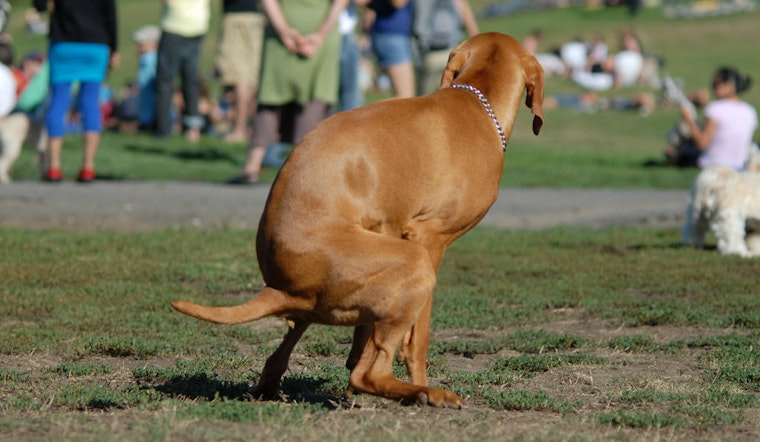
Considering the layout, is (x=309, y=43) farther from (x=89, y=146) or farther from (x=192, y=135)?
(x=192, y=135)

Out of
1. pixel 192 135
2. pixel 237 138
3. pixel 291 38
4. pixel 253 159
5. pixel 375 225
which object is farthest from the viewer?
pixel 192 135

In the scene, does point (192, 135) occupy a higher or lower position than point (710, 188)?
lower

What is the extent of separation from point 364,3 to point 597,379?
331 inches

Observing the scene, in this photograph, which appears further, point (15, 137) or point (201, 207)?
point (15, 137)

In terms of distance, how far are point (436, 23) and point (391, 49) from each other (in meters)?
0.56

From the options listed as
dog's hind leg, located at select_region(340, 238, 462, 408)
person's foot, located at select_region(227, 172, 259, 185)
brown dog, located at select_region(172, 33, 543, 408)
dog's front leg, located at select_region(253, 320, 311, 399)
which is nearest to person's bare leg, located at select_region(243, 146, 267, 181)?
person's foot, located at select_region(227, 172, 259, 185)

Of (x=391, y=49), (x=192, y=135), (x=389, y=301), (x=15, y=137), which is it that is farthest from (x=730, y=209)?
(x=192, y=135)

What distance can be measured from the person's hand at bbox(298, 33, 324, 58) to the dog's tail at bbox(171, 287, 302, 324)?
6607 mm

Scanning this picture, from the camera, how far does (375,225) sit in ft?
15.2

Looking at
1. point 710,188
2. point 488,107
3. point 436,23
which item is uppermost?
point 488,107

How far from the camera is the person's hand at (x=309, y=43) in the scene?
1084 cm

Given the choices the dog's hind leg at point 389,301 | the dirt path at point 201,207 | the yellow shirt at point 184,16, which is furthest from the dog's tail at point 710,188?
the yellow shirt at point 184,16

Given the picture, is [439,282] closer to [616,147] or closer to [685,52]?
[616,147]

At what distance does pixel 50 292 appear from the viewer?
705cm
